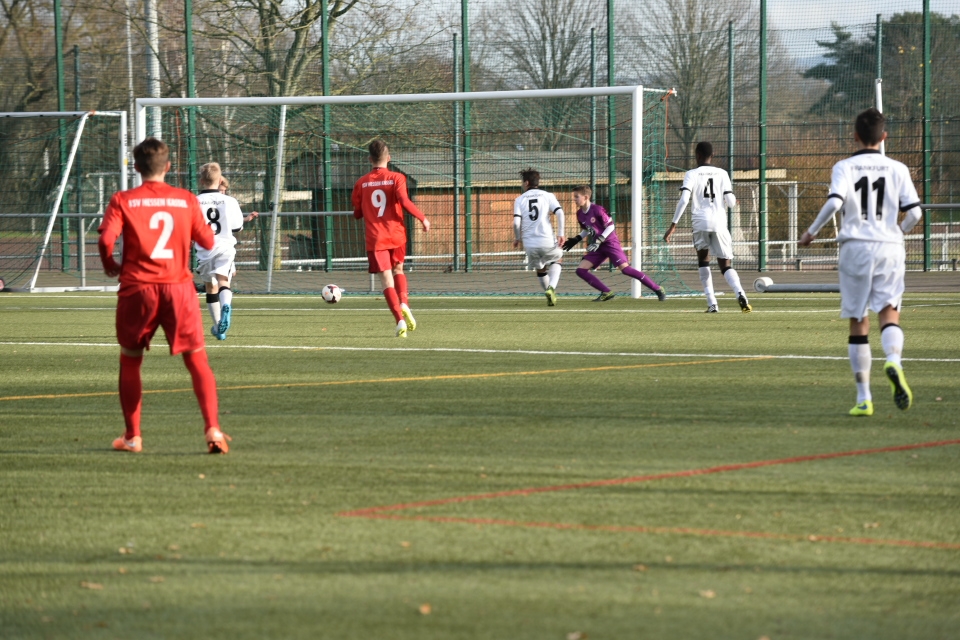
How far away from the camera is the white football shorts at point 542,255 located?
62.3 ft

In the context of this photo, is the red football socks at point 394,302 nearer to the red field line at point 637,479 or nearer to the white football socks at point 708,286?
the white football socks at point 708,286

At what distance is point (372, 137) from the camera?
2622 cm

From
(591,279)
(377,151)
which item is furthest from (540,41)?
(377,151)

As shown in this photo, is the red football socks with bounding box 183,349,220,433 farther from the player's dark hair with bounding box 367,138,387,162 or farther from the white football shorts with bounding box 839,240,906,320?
the player's dark hair with bounding box 367,138,387,162

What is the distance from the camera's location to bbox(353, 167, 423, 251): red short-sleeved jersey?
46.3 feet

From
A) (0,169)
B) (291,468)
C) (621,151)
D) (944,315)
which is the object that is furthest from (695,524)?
(0,169)

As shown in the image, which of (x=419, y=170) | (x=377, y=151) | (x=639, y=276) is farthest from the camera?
(x=419, y=170)

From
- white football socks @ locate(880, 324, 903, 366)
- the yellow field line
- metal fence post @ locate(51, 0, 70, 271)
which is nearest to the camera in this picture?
white football socks @ locate(880, 324, 903, 366)

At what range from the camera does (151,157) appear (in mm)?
6855

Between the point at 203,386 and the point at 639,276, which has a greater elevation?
the point at 639,276

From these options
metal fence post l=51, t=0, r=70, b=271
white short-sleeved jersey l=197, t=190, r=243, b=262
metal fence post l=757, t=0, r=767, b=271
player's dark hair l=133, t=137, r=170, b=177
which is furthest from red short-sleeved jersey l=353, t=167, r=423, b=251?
metal fence post l=51, t=0, r=70, b=271

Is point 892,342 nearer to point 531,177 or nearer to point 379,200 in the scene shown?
point 379,200

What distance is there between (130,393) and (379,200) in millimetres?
7490

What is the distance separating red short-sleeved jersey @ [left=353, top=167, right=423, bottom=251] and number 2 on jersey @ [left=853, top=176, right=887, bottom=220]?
679 cm
